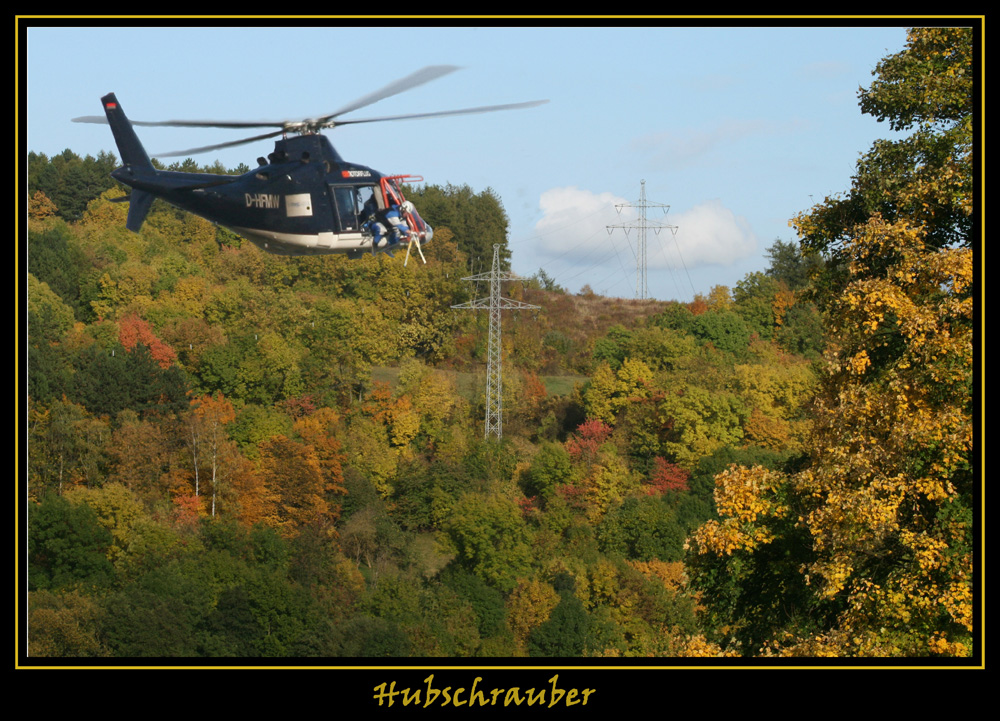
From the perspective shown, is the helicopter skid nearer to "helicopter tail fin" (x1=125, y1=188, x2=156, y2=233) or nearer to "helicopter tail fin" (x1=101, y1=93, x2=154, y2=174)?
"helicopter tail fin" (x1=125, y1=188, x2=156, y2=233)

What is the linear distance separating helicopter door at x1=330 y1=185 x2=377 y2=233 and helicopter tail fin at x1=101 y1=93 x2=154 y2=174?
2.44 metres

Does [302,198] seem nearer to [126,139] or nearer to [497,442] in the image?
[126,139]

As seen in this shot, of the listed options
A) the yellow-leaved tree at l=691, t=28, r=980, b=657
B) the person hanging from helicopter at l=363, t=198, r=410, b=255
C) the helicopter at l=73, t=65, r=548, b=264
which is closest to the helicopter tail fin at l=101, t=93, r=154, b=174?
the helicopter at l=73, t=65, r=548, b=264

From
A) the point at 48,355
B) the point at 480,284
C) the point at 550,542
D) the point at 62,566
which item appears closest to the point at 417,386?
the point at 480,284

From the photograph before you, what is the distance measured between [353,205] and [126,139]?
2.93m

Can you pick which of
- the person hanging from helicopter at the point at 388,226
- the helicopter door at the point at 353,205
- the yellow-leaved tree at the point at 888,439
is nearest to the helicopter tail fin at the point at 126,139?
the helicopter door at the point at 353,205

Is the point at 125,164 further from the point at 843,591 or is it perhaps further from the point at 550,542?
the point at 550,542

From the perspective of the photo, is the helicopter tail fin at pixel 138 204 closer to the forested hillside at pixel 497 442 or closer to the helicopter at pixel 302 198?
the helicopter at pixel 302 198

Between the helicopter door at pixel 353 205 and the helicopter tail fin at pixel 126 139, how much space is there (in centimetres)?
244

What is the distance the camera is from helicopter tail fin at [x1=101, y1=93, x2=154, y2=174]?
46.4 ft

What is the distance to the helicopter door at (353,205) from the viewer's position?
45.2 ft

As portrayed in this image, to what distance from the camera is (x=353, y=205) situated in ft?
45.5

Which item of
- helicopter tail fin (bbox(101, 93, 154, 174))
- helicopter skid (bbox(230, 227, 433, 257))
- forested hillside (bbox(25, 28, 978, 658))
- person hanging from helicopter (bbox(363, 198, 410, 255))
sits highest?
helicopter tail fin (bbox(101, 93, 154, 174))

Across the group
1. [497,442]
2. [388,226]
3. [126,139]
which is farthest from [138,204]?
[497,442]
